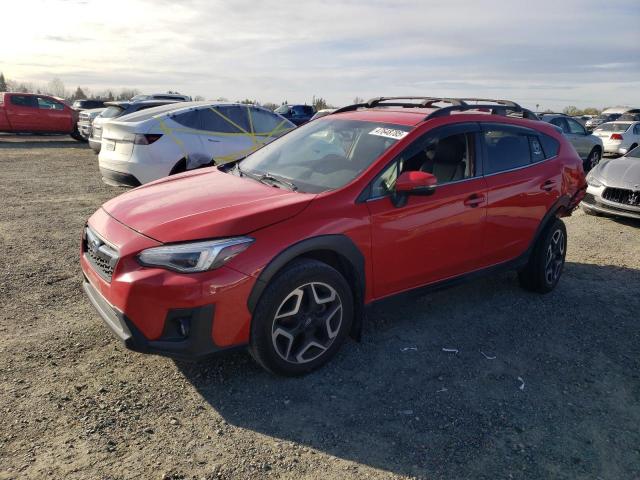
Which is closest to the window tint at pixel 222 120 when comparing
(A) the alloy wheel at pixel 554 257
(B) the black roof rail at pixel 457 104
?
(B) the black roof rail at pixel 457 104

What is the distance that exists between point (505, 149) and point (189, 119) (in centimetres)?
540

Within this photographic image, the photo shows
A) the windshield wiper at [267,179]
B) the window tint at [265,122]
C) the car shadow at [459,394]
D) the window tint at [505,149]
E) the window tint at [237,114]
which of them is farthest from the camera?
the window tint at [265,122]

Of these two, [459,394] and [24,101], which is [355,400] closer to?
[459,394]

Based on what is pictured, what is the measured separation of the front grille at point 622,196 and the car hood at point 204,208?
20.9 feet

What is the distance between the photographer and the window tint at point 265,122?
29.7 feet

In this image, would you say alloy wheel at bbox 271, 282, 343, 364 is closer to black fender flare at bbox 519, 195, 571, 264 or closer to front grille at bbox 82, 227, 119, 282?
front grille at bbox 82, 227, 119, 282

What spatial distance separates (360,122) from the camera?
13.8 ft

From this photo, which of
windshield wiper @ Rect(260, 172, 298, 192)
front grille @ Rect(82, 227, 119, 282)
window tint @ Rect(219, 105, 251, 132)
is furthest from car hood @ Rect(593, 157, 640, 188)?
front grille @ Rect(82, 227, 119, 282)

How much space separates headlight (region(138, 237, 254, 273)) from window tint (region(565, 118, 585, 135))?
14398mm

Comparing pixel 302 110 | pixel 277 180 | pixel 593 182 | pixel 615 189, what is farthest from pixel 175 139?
pixel 302 110

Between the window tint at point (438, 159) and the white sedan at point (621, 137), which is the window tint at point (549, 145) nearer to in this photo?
the window tint at point (438, 159)

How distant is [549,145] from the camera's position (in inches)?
196

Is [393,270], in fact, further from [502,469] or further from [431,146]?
[502,469]

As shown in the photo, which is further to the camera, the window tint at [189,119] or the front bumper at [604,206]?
the window tint at [189,119]
